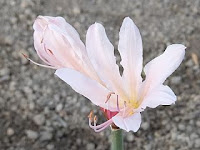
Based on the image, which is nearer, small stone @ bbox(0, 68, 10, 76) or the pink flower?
the pink flower

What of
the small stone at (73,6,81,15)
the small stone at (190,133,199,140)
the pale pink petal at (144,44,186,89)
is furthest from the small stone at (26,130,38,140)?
the pale pink petal at (144,44,186,89)

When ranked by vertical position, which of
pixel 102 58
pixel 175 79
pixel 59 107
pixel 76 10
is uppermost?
pixel 76 10

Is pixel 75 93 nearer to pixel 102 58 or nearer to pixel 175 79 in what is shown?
pixel 175 79

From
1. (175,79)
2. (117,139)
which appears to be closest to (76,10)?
(175,79)

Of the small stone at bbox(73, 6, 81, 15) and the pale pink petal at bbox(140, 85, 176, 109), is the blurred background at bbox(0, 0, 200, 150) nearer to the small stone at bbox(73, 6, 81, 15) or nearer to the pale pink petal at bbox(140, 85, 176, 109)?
the small stone at bbox(73, 6, 81, 15)

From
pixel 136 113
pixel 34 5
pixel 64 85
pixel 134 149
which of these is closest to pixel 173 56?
pixel 136 113

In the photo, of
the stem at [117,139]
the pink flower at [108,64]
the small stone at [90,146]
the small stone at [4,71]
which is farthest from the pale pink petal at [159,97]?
the small stone at [4,71]

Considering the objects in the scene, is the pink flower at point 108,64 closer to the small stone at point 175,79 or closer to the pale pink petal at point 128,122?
the pale pink petal at point 128,122
